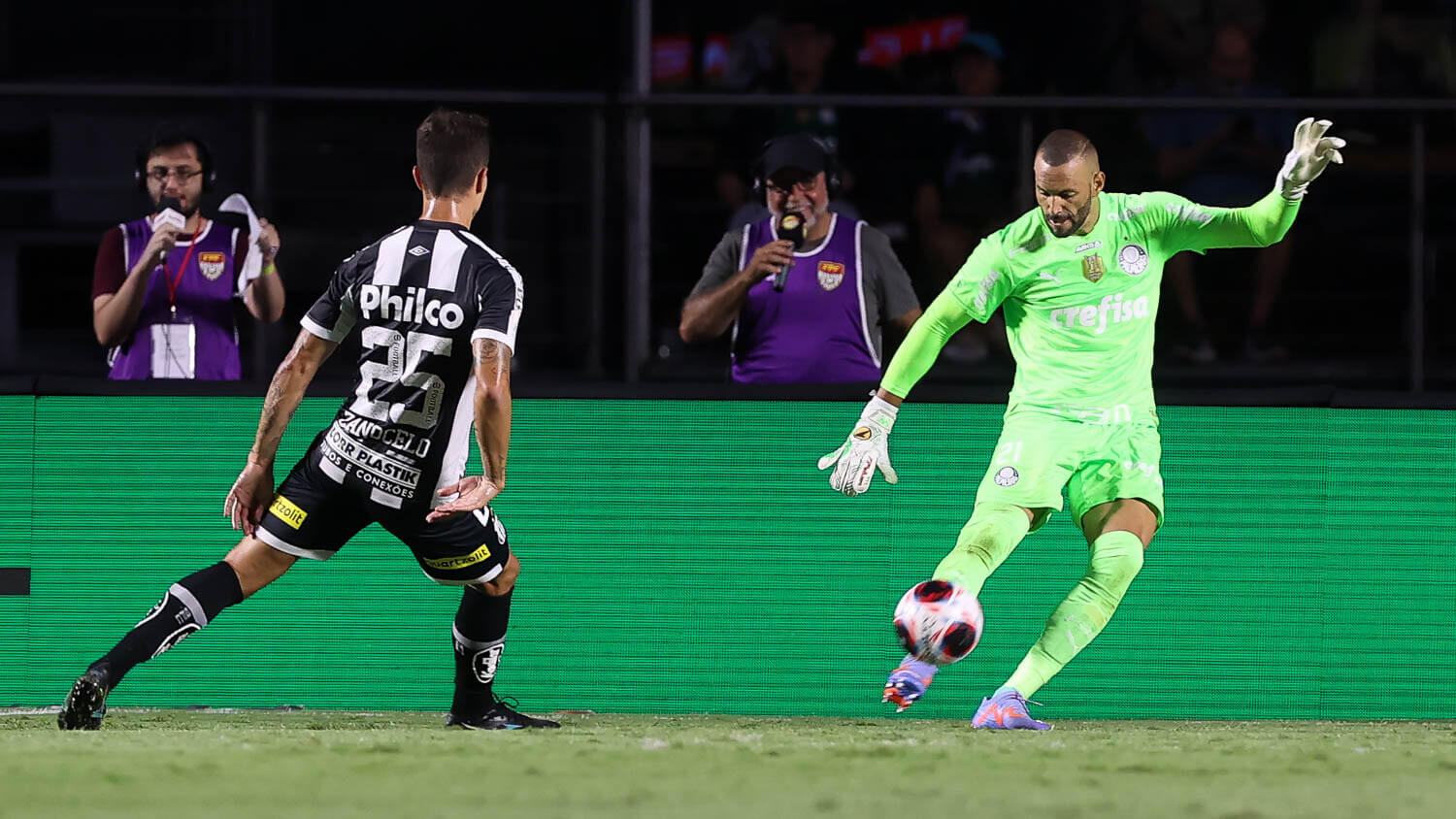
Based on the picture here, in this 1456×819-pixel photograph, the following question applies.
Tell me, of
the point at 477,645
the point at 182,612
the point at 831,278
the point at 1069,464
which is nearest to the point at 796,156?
the point at 831,278

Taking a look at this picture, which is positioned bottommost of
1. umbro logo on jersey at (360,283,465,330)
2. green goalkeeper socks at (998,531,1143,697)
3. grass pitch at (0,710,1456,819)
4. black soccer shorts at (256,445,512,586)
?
grass pitch at (0,710,1456,819)

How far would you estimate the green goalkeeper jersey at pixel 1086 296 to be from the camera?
6.84 m

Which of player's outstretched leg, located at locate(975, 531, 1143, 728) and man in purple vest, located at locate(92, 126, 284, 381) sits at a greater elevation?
man in purple vest, located at locate(92, 126, 284, 381)

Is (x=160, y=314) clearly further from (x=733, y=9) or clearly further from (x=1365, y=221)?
(x=1365, y=221)

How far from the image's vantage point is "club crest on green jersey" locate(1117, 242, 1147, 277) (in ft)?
22.6

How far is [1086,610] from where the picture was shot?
22.2 feet

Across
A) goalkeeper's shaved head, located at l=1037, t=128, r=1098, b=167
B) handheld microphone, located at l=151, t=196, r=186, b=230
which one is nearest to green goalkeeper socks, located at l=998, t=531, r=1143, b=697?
goalkeeper's shaved head, located at l=1037, t=128, r=1098, b=167

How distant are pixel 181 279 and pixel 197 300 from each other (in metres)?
0.10

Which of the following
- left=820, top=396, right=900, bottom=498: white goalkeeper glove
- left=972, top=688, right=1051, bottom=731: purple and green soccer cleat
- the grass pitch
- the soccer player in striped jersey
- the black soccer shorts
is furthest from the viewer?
left=820, top=396, right=900, bottom=498: white goalkeeper glove

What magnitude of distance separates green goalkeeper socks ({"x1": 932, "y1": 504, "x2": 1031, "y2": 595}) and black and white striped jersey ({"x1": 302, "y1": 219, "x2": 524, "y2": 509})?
155cm

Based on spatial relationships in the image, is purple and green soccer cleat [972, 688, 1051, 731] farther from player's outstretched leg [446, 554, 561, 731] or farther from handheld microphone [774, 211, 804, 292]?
handheld microphone [774, 211, 804, 292]

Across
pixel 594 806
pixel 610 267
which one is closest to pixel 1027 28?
pixel 610 267

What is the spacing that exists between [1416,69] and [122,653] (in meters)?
8.20

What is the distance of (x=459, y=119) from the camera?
6.46 metres
